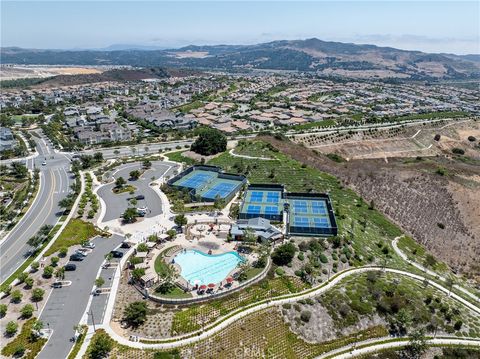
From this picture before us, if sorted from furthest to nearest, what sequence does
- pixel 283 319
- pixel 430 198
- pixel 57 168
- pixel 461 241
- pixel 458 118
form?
pixel 458 118, pixel 57 168, pixel 430 198, pixel 461 241, pixel 283 319

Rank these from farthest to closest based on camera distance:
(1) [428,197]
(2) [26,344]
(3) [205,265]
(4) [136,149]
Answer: (4) [136,149] < (1) [428,197] < (3) [205,265] < (2) [26,344]

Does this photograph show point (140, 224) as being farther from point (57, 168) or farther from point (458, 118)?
point (458, 118)

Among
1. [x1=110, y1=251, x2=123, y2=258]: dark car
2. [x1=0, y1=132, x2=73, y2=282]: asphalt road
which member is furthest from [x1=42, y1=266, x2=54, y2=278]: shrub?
[x1=110, y1=251, x2=123, y2=258]: dark car

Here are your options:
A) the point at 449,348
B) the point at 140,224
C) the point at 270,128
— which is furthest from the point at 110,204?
the point at 270,128

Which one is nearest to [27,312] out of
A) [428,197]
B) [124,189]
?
[124,189]

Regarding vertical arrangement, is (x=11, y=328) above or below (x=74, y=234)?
above

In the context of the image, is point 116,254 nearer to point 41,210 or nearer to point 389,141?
point 41,210
